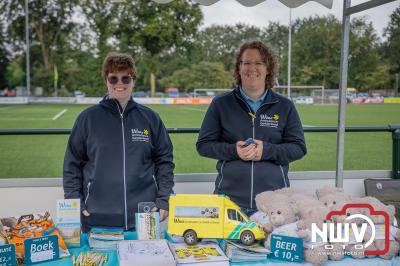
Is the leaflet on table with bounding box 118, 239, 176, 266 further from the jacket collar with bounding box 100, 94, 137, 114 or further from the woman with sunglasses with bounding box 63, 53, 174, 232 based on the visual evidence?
the jacket collar with bounding box 100, 94, 137, 114

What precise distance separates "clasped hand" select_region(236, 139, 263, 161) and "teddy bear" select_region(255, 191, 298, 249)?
16.5 inches

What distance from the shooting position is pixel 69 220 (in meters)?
1.65

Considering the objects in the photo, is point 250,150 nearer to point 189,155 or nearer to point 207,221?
point 207,221

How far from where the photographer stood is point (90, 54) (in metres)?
44.8

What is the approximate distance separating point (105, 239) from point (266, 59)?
121cm

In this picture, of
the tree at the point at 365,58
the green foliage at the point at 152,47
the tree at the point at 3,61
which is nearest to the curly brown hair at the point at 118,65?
the green foliage at the point at 152,47

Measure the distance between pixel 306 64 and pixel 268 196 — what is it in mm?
41729

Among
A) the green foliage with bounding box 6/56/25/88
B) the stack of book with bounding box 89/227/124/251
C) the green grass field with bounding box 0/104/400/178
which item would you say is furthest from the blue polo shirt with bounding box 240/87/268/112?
the green foliage with bounding box 6/56/25/88

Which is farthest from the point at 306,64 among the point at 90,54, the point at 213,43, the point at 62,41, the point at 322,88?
the point at 62,41

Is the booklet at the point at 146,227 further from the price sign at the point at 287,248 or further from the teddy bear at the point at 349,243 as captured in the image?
the teddy bear at the point at 349,243

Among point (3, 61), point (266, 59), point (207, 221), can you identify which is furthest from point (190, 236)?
point (3, 61)

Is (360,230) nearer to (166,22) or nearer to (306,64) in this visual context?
(166,22)

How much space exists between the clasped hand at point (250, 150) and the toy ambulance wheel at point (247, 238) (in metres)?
0.57

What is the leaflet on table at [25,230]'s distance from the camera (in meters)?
1.52
